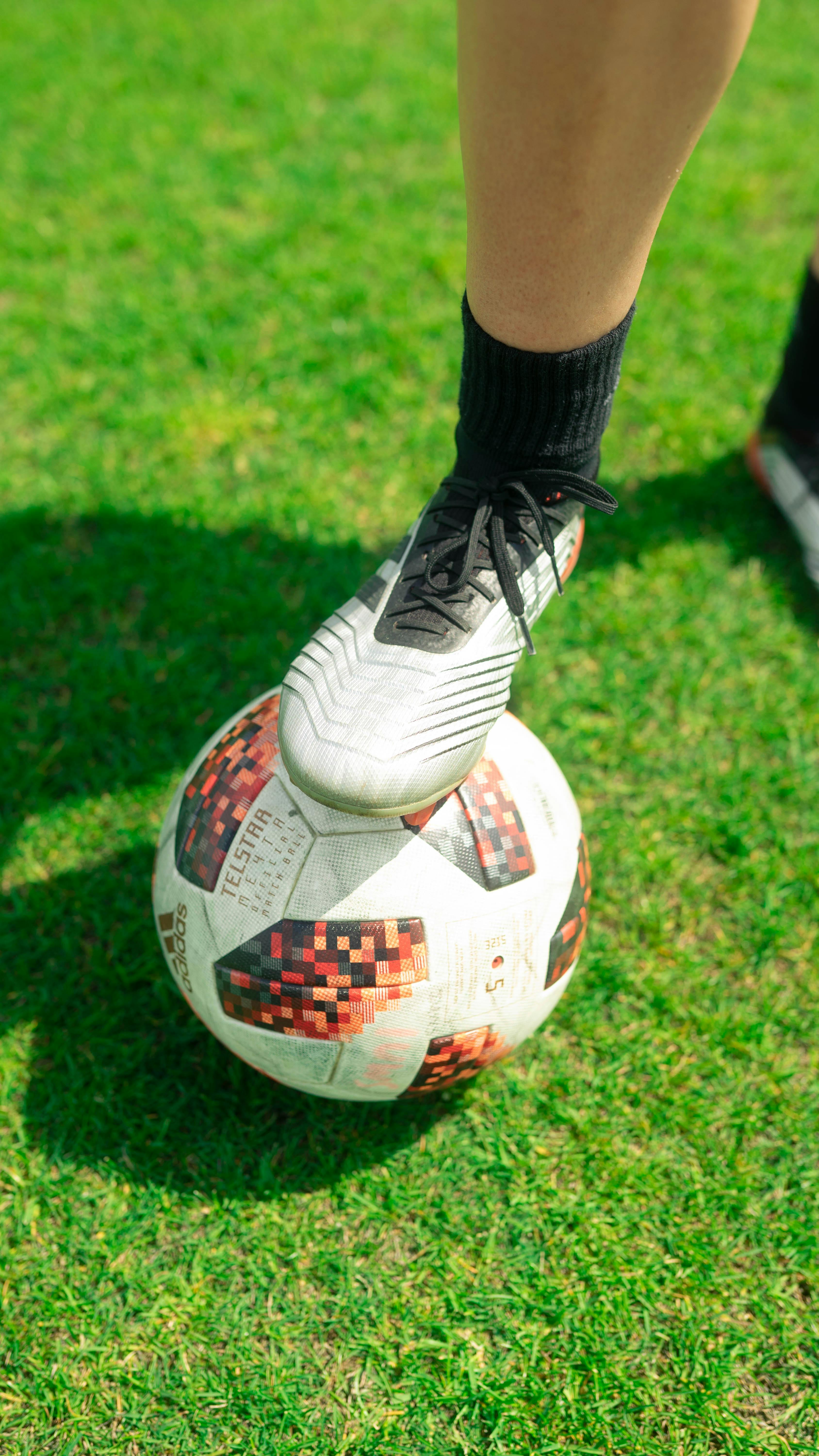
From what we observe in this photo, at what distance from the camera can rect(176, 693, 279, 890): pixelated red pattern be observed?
5.65 feet

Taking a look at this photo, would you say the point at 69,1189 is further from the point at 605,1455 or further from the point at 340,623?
the point at 340,623

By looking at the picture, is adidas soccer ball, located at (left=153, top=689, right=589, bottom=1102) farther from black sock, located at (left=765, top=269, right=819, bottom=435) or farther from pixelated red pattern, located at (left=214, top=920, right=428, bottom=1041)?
black sock, located at (left=765, top=269, right=819, bottom=435)

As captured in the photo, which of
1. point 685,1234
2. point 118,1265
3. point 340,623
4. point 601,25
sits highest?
point 601,25

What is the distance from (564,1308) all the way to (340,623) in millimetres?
1348

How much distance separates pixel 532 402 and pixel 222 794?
92 cm

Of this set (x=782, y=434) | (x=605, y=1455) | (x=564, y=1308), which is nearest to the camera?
(x=605, y=1455)

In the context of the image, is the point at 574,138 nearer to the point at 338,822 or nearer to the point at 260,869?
the point at 338,822

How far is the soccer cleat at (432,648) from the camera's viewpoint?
1.56 metres

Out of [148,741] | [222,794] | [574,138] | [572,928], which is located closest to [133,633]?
[148,741]

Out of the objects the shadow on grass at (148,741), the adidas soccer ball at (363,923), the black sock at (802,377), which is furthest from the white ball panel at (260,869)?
the black sock at (802,377)

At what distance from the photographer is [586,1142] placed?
1.96 m

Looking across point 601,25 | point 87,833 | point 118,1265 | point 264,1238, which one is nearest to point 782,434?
point 601,25

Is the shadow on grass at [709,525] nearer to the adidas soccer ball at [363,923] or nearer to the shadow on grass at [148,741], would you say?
the shadow on grass at [148,741]

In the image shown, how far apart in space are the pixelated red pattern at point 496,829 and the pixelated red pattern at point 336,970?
0.18 m
